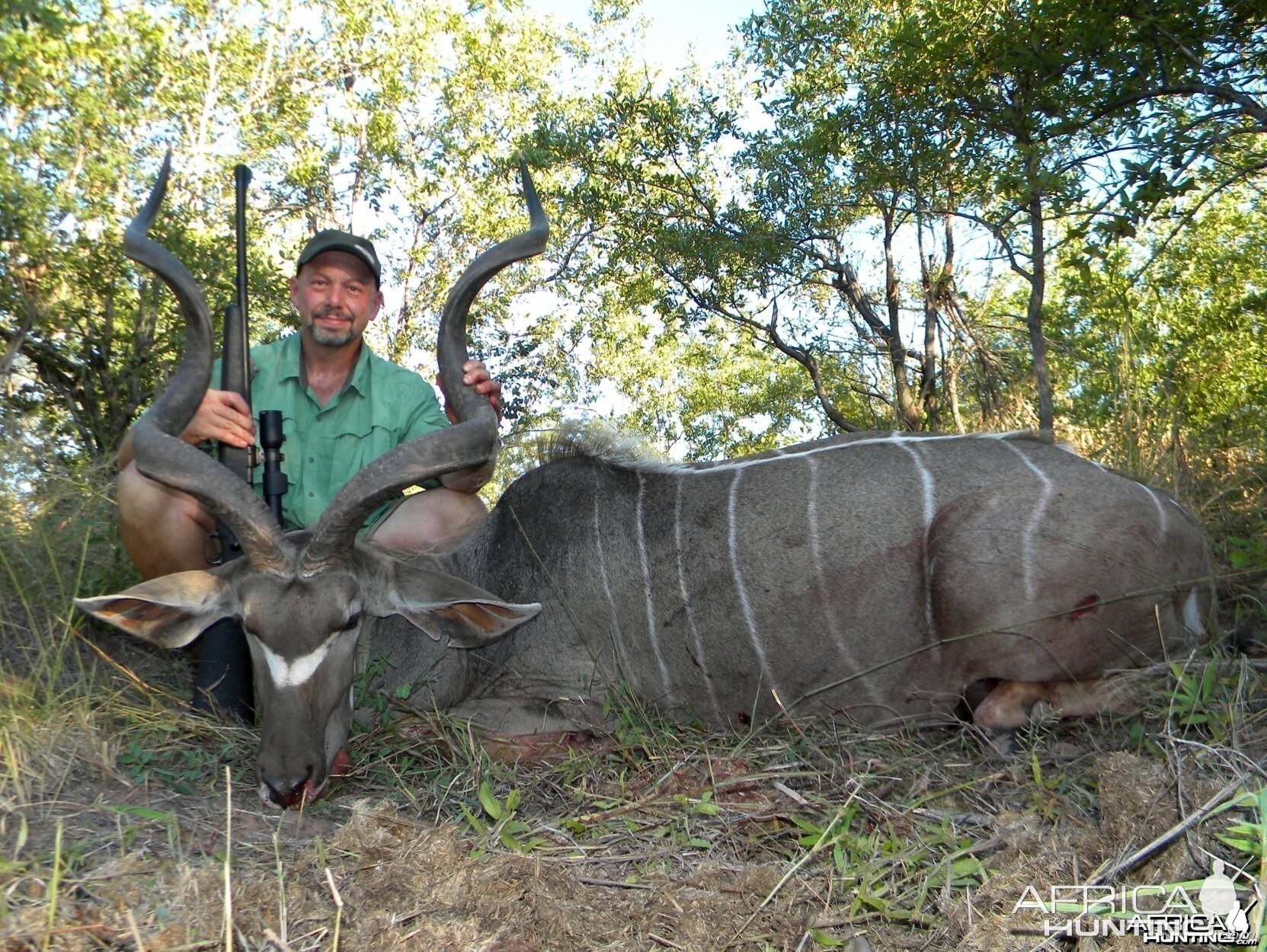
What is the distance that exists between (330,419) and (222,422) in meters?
0.61

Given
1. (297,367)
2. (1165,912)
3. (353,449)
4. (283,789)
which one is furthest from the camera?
(297,367)

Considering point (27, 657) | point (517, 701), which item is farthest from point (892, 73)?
point (27, 657)

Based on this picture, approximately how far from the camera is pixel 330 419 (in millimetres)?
3775

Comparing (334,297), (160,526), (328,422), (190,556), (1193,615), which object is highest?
(334,297)

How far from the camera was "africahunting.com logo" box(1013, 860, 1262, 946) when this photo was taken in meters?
1.64

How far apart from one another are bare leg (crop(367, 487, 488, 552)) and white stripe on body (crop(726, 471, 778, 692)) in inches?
35.8

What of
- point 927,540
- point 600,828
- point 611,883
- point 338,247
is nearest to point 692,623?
point 927,540

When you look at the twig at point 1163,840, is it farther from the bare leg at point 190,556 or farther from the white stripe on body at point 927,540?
the bare leg at point 190,556

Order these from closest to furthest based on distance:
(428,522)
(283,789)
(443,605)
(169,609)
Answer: (283,789), (169,609), (443,605), (428,522)

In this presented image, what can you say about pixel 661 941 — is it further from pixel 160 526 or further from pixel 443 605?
pixel 160 526

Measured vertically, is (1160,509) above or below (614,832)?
above

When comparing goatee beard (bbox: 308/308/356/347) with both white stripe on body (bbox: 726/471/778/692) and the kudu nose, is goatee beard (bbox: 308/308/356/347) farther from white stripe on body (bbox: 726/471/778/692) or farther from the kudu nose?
the kudu nose

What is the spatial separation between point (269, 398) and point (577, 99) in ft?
37.0

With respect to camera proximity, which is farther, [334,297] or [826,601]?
[334,297]
